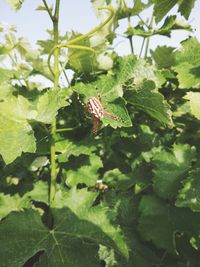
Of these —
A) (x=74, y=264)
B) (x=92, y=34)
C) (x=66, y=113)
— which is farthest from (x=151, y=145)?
(x=74, y=264)

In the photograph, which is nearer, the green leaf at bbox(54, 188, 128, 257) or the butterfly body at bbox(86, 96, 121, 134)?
the green leaf at bbox(54, 188, 128, 257)

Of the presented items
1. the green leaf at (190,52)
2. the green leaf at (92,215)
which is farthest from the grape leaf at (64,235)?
the green leaf at (190,52)

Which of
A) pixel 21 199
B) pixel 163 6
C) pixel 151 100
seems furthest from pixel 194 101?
pixel 21 199

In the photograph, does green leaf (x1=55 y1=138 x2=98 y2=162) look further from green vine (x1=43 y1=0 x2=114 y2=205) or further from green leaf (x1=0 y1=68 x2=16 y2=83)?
green leaf (x1=0 y1=68 x2=16 y2=83)

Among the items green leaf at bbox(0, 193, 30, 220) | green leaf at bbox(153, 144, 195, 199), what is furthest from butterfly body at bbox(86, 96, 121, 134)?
green leaf at bbox(0, 193, 30, 220)

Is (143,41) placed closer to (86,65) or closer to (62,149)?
(86,65)

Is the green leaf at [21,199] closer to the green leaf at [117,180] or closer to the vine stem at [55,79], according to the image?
the vine stem at [55,79]
